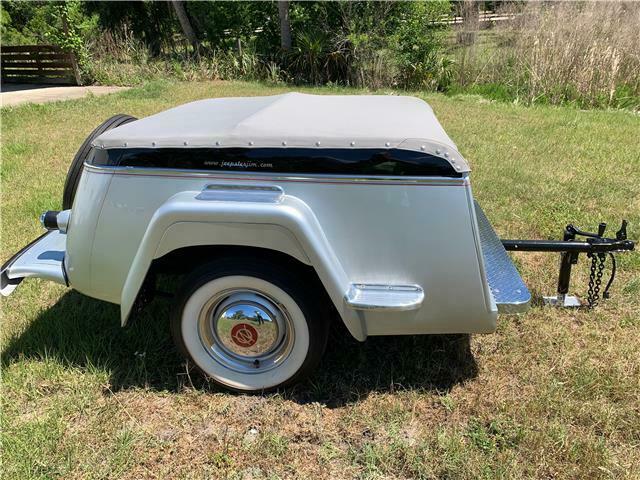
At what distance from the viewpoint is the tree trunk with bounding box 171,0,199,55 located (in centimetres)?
1579

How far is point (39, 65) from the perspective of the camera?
14906 millimetres

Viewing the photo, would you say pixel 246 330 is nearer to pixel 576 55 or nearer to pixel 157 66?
pixel 576 55

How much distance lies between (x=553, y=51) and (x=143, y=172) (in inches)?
372

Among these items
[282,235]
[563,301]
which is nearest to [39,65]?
[282,235]

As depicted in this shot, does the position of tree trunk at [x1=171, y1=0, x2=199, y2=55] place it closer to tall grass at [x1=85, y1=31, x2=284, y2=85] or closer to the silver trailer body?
tall grass at [x1=85, y1=31, x2=284, y2=85]

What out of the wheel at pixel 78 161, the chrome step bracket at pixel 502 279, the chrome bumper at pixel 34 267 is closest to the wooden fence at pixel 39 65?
the wheel at pixel 78 161

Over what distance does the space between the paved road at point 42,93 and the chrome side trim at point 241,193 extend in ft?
36.8

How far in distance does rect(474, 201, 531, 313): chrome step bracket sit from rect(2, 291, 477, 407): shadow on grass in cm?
49

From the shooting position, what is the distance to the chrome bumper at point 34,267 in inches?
103

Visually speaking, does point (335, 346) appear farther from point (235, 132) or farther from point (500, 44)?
point (500, 44)

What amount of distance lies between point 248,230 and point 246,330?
1.73ft

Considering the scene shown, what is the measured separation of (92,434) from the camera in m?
2.31

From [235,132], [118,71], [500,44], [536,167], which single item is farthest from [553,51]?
[118,71]

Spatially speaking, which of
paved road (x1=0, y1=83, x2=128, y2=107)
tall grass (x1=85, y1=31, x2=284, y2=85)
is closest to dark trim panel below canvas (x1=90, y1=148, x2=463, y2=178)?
paved road (x1=0, y1=83, x2=128, y2=107)
